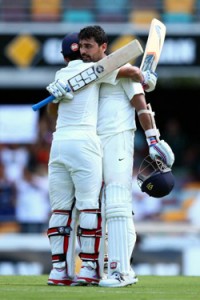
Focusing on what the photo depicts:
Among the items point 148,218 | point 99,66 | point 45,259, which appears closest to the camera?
point 99,66

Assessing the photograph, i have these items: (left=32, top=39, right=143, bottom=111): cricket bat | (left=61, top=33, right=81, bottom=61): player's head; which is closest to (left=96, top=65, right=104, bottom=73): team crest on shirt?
(left=32, top=39, right=143, bottom=111): cricket bat

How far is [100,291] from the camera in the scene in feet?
22.0

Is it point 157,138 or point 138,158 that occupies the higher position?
point 138,158

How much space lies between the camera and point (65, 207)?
24.0ft

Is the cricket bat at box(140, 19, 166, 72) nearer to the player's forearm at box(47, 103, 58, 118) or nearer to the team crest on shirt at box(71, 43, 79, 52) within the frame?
the team crest on shirt at box(71, 43, 79, 52)

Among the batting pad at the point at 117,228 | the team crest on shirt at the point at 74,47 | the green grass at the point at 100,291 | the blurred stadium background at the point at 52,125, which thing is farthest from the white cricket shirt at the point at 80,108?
the blurred stadium background at the point at 52,125

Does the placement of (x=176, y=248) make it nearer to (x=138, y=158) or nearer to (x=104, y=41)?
(x=138, y=158)

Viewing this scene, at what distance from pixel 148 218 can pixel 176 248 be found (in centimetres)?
106

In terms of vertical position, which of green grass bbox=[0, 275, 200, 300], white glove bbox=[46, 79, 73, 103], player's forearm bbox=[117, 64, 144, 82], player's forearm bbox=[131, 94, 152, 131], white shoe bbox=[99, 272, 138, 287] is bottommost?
green grass bbox=[0, 275, 200, 300]

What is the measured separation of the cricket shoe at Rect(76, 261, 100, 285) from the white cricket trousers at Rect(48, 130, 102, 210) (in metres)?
0.40

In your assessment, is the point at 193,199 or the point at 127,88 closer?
the point at 127,88

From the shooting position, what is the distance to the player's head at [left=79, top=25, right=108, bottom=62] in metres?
7.23

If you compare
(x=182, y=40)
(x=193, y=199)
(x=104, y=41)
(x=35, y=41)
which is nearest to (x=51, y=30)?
(x=35, y=41)

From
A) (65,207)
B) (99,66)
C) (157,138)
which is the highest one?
(99,66)
